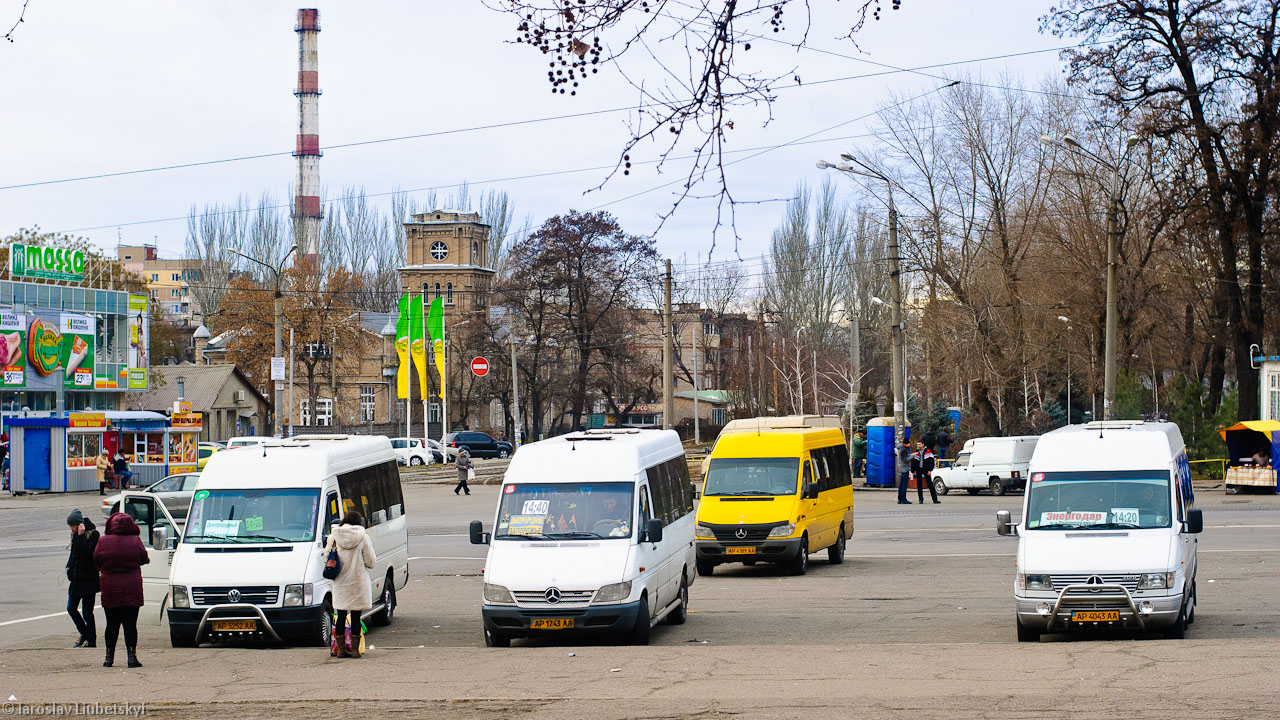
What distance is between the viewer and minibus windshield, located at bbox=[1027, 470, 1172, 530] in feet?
47.1

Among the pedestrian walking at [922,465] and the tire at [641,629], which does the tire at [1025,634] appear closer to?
the tire at [641,629]

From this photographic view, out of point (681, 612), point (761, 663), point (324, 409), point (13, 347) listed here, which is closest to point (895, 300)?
point (681, 612)

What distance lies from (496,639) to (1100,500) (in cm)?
695

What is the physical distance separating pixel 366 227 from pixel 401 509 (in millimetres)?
96396

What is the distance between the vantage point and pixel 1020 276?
178 ft

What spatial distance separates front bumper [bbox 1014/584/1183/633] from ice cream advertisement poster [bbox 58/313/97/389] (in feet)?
176

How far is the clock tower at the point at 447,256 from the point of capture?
107375 mm

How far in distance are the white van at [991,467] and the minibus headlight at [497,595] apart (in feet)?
98.3

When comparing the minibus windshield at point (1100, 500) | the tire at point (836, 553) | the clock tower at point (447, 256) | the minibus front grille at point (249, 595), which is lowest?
the tire at point (836, 553)

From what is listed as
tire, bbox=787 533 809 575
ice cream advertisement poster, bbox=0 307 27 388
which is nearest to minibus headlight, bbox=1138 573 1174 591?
tire, bbox=787 533 809 575

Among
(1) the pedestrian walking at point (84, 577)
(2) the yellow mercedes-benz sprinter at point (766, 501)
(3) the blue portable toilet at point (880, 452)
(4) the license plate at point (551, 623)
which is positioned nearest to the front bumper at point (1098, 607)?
(4) the license plate at point (551, 623)

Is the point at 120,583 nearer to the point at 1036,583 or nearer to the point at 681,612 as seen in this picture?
the point at 681,612

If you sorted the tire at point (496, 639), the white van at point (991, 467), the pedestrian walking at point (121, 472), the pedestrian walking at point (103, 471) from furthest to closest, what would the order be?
the pedestrian walking at point (121, 472), the pedestrian walking at point (103, 471), the white van at point (991, 467), the tire at point (496, 639)

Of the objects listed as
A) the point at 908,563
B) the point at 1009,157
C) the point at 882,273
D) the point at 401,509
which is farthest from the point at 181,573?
the point at 882,273
